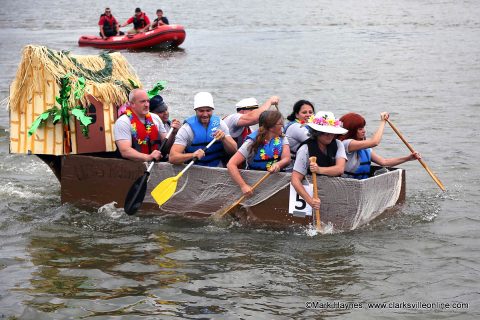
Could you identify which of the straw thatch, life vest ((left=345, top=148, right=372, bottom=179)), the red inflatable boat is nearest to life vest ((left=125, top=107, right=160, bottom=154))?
the straw thatch

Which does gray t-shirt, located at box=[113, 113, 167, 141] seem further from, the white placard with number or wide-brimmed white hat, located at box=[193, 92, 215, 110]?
the white placard with number

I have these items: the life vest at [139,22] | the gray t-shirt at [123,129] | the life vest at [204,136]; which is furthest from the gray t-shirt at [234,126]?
the life vest at [139,22]

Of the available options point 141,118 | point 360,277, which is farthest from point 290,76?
point 360,277

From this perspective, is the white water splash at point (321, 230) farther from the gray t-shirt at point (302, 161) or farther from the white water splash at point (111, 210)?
the white water splash at point (111, 210)

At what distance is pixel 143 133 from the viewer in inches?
405

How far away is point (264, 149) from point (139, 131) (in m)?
1.58

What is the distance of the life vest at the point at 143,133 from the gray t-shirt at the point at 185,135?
1.74 ft

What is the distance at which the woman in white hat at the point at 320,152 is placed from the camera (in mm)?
9078

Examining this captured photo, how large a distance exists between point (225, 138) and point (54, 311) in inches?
119

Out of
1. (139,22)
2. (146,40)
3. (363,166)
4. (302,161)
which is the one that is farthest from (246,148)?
(139,22)

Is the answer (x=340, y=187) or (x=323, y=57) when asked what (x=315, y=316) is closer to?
(x=340, y=187)

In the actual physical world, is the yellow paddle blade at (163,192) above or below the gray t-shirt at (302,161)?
below

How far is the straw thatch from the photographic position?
412 inches

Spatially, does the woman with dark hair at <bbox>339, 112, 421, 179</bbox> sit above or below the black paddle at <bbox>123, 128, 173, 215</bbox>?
above
